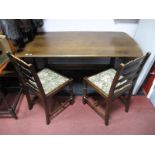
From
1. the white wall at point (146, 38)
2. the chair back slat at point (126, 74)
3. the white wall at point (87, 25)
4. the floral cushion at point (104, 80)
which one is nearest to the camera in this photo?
the chair back slat at point (126, 74)

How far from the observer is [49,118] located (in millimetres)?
1778

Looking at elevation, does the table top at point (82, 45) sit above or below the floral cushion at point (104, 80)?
above

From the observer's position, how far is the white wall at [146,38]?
1.73 metres

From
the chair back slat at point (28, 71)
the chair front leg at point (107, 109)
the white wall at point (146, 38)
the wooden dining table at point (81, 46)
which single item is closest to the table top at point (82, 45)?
the wooden dining table at point (81, 46)

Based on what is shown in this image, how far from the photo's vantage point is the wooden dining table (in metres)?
1.64

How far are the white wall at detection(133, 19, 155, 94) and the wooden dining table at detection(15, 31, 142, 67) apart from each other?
0.43ft

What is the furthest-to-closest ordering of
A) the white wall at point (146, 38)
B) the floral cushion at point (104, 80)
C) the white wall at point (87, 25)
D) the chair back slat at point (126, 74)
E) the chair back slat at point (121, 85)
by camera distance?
the white wall at point (87, 25) → the white wall at point (146, 38) → the floral cushion at point (104, 80) → the chair back slat at point (121, 85) → the chair back slat at point (126, 74)

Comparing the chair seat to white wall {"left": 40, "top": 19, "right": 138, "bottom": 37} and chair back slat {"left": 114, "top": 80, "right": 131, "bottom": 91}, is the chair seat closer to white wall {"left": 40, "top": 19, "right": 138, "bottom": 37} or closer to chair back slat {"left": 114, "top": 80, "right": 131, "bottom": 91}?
chair back slat {"left": 114, "top": 80, "right": 131, "bottom": 91}

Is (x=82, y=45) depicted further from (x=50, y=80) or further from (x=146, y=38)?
(x=146, y=38)

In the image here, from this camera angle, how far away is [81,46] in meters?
1.80

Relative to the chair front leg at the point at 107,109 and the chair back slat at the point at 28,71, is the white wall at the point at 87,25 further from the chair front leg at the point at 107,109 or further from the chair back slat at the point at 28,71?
the chair front leg at the point at 107,109

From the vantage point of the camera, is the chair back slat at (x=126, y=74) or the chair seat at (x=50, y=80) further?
the chair seat at (x=50, y=80)

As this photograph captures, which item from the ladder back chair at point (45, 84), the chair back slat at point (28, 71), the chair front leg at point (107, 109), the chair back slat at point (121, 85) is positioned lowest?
the chair front leg at point (107, 109)

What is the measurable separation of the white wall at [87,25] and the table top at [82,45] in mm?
95
